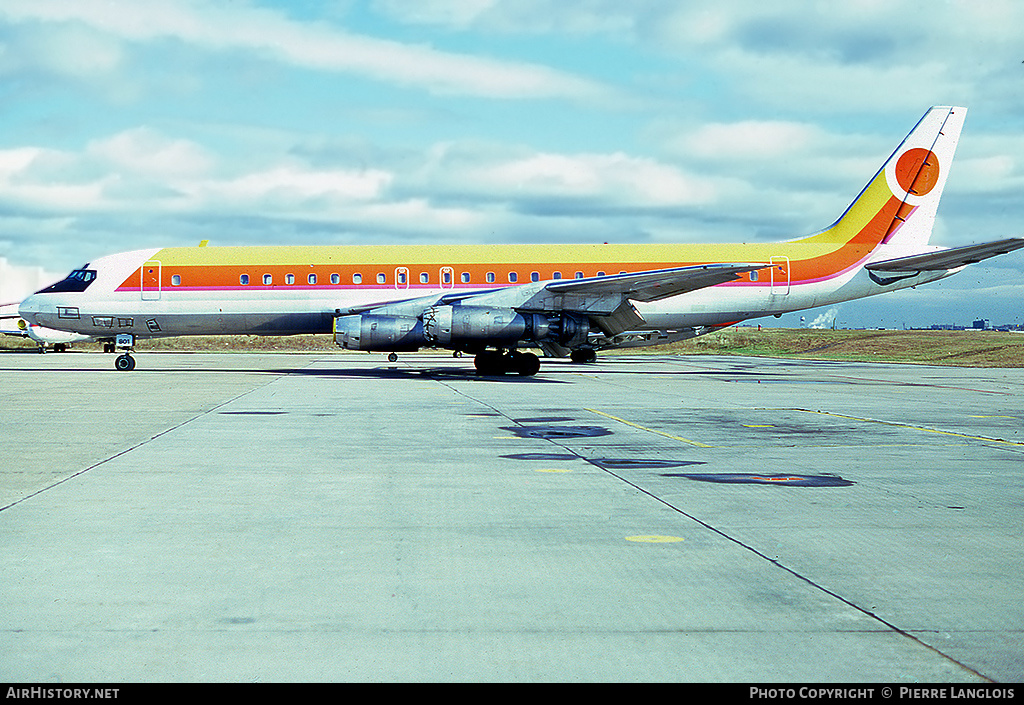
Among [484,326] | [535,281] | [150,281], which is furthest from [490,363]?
[150,281]

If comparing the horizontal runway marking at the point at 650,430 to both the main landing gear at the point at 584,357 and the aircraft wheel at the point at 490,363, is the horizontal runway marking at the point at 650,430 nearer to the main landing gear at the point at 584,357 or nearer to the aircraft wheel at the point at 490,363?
the aircraft wheel at the point at 490,363

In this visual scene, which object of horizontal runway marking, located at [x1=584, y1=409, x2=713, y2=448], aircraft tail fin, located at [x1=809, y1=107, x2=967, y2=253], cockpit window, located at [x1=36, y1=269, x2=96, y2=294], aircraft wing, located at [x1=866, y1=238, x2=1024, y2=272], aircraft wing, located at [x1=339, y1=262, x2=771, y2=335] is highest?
aircraft tail fin, located at [x1=809, y1=107, x2=967, y2=253]

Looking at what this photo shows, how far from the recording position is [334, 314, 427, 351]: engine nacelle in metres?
25.2

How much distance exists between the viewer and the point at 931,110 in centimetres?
3119

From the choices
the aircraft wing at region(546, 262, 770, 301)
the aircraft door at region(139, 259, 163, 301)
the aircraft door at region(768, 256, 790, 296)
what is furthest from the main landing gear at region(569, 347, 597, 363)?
the aircraft door at region(139, 259, 163, 301)

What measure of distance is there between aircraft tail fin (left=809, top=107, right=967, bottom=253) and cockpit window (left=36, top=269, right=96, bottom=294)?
23.7 metres

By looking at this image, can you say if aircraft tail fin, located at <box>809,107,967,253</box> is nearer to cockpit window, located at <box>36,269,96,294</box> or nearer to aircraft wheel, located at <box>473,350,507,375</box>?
aircraft wheel, located at <box>473,350,507,375</box>

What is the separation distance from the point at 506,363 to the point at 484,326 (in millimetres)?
3216

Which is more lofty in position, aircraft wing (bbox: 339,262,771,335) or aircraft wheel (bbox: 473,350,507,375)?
aircraft wing (bbox: 339,262,771,335)

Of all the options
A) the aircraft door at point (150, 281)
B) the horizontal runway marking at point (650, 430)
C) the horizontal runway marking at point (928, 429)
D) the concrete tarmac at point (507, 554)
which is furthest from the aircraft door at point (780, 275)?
the aircraft door at point (150, 281)

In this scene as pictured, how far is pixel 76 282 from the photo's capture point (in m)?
29.2

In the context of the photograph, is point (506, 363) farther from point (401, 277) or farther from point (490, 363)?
point (401, 277)

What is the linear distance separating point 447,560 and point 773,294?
26.4 metres

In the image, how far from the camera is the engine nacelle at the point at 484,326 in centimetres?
2506
